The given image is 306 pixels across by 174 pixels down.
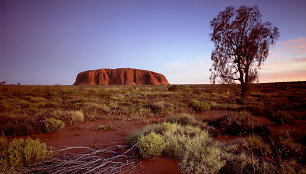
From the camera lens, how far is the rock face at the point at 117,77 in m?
81.2

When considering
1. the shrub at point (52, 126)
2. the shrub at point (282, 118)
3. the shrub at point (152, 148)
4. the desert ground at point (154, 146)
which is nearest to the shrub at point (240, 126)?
the desert ground at point (154, 146)

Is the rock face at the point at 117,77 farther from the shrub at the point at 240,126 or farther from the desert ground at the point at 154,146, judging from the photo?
the shrub at the point at 240,126

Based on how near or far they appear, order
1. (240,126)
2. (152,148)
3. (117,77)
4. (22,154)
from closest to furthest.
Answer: (22,154) < (152,148) < (240,126) < (117,77)

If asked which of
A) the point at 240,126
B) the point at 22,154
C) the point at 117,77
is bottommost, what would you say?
the point at 240,126

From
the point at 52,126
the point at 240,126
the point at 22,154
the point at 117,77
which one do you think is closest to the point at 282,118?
the point at 240,126

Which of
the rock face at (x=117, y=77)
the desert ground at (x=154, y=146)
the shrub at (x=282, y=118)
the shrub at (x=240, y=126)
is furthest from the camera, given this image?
the rock face at (x=117, y=77)

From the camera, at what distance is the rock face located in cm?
8125

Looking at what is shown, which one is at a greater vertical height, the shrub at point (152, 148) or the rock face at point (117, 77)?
the rock face at point (117, 77)

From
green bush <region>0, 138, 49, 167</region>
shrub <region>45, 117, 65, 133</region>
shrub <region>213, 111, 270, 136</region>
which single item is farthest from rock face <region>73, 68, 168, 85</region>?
green bush <region>0, 138, 49, 167</region>

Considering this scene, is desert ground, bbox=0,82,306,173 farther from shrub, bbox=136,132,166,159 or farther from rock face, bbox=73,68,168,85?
rock face, bbox=73,68,168,85

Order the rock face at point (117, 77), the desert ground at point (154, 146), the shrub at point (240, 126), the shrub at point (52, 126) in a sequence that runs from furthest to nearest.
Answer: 1. the rock face at point (117, 77)
2. the shrub at point (52, 126)
3. the shrub at point (240, 126)
4. the desert ground at point (154, 146)

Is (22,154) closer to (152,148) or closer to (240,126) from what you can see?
(152,148)

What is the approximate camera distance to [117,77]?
84875mm

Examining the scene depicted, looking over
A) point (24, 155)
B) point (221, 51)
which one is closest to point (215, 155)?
point (24, 155)
